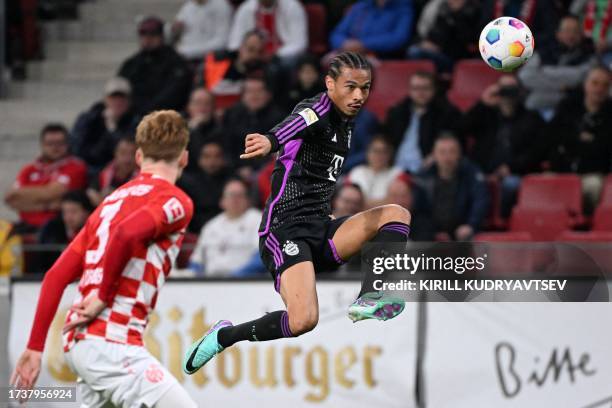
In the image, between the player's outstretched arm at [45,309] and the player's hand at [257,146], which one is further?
the player's hand at [257,146]

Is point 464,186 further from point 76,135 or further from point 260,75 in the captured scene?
point 76,135

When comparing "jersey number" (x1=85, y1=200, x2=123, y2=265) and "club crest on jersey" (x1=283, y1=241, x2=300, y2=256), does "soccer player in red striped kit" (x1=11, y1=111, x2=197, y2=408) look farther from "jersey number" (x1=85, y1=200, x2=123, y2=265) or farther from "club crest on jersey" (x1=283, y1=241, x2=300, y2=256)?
"club crest on jersey" (x1=283, y1=241, x2=300, y2=256)

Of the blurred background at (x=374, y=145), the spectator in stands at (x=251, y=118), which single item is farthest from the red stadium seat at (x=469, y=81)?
the spectator in stands at (x=251, y=118)

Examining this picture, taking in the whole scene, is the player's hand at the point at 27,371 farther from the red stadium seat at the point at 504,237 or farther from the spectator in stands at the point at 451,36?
the spectator in stands at the point at 451,36

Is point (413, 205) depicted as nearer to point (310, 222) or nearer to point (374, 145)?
point (374, 145)

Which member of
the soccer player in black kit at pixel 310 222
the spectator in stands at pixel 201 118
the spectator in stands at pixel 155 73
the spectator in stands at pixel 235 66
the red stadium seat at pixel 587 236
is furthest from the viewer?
the spectator in stands at pixel 155 73

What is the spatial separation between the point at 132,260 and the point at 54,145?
6.43m

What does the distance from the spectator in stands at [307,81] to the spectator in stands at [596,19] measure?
259 cm

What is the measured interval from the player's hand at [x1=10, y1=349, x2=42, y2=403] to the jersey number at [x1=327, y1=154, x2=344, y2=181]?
1885 millimetres

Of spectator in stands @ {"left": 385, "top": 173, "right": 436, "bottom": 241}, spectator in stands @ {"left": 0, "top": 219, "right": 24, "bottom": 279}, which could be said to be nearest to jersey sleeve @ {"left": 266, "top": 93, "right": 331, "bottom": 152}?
spectator in stands @ {"left": 385, "top": 173, "right": 436, "bottom": 241}

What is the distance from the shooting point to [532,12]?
11898 mm

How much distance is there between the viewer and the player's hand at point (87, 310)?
5.45 m

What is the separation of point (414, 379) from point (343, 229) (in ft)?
9.25

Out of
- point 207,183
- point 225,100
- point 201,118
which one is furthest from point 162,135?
point 225,100
